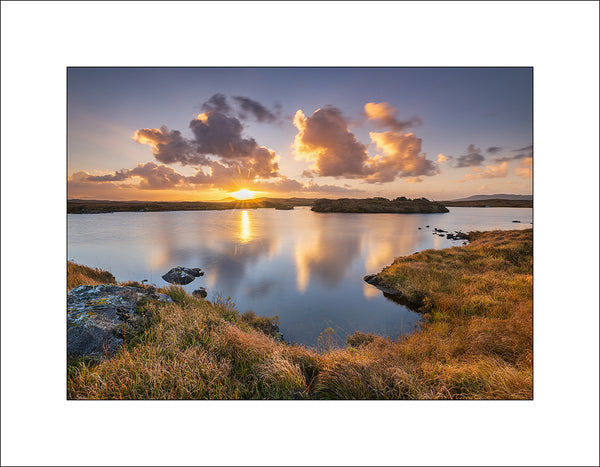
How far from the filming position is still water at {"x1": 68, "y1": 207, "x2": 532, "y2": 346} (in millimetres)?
6473

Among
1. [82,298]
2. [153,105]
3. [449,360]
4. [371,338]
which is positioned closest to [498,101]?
[449,360]

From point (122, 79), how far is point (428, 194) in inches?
311

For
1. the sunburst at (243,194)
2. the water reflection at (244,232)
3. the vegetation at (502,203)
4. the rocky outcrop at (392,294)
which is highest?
the sunburst at (243,194)

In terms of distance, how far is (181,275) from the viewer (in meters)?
8.78

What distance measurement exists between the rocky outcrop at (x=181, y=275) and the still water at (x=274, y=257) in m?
0.32

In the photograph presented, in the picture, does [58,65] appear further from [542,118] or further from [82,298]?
[542,118]

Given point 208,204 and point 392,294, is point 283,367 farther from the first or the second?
point 392,294

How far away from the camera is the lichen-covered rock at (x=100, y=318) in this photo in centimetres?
292

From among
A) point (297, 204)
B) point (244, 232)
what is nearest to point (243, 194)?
point (297, 204)

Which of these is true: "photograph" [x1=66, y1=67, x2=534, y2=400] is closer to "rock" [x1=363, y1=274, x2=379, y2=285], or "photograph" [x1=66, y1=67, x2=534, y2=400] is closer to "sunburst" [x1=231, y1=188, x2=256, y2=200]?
"sunburst" [x1=231, y1=188, x2=256, y2=200]

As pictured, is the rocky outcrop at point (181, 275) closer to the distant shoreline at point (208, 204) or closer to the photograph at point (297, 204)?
the photograph at point (297, 204)

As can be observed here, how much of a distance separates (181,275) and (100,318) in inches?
234

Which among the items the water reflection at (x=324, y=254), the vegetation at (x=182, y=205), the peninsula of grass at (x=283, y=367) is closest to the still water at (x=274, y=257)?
the water reflection at (x=324, y=254)

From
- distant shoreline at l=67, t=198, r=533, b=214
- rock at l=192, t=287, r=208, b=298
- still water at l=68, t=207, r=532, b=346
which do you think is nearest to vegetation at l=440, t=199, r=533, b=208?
distant shoreline at l=67, t=198, r=533, b=214
